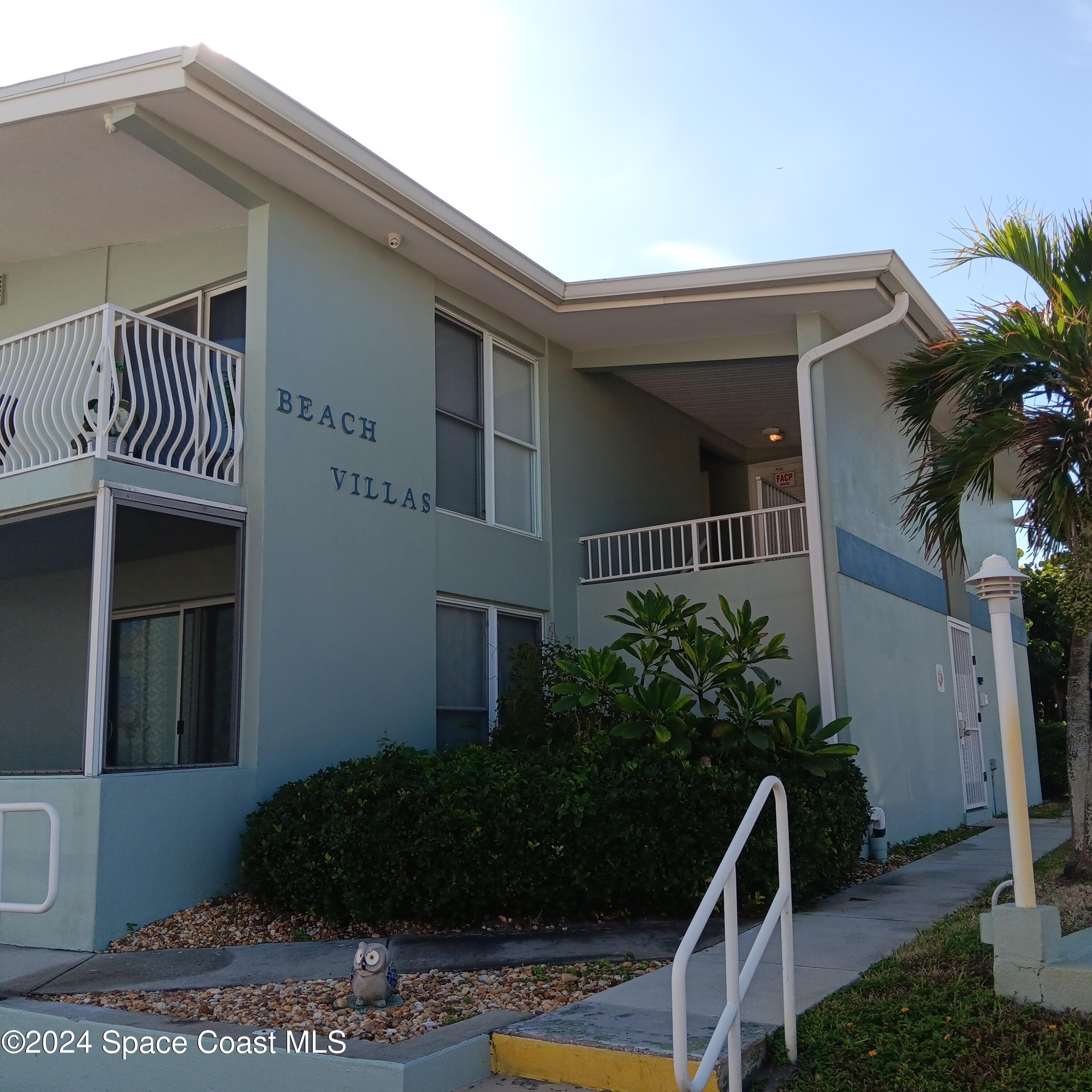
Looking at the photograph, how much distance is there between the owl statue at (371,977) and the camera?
514 centimetres

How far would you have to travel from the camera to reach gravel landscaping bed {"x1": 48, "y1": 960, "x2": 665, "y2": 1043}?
493cm

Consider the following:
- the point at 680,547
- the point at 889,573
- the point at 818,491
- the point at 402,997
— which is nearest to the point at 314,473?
the point at 402,997

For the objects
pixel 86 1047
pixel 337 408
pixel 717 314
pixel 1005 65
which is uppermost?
pixel 1005 65

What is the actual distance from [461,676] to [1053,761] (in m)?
13.2

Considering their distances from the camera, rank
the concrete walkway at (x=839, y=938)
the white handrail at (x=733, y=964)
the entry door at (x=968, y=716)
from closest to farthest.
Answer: the white handrail at (x=733, y=964) → the concrete walkway at (x=839, y=938) → the entry door at (x=968, y=716)

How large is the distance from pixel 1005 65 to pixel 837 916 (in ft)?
25.8

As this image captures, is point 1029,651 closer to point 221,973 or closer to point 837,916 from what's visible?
point 837,916

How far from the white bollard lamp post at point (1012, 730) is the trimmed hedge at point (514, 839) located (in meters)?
2.43

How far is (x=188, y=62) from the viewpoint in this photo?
288 inches

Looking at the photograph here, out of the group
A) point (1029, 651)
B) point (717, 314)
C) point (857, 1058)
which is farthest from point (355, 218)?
point (1029, 651)

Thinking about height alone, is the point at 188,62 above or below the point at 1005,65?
below

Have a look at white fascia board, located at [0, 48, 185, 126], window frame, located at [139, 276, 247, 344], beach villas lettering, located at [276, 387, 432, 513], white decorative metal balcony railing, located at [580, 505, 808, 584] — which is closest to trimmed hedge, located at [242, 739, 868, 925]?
beach villas lettering, located at [276, 387, 432, 513]

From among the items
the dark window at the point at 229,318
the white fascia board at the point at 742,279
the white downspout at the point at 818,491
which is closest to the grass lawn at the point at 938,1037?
the white downspout at the point at 818,491

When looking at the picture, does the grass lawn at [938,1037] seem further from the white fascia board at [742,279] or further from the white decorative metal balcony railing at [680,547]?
the white fascia board at [742,279]
